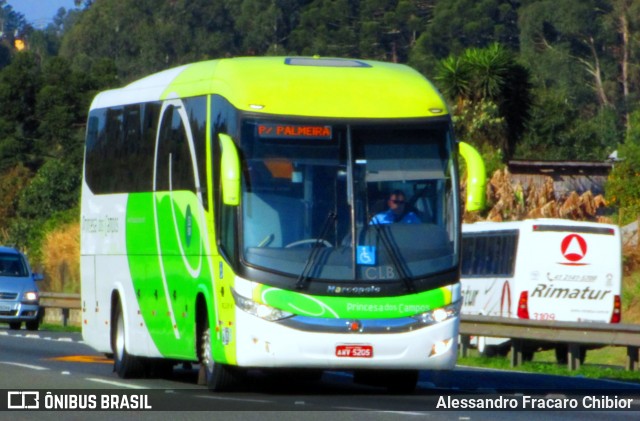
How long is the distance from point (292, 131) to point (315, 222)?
922 millimetres

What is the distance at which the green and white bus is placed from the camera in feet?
46.3

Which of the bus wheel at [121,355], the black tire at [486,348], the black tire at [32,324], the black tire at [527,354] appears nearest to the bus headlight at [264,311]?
the bus wheel at [121,355]

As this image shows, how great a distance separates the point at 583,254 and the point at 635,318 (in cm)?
753

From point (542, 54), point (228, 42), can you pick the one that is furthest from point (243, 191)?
point (228, 42)

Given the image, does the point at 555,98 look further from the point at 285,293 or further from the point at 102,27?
the point at 285,293

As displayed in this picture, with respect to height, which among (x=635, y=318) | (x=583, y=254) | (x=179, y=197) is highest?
(x=179, y=197)

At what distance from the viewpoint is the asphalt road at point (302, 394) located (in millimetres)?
13117

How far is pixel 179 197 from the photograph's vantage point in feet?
52.6

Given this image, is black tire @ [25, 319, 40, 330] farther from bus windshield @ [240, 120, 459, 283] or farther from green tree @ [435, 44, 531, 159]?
green tree @ [435, 44, 531, 159]

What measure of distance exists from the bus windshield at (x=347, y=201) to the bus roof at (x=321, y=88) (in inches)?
7.3

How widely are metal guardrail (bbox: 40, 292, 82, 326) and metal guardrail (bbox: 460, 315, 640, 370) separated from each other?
11.7m

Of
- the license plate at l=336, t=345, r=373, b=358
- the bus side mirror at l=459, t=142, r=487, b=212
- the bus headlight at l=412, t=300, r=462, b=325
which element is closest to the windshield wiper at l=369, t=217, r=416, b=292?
the bus headlight at l=412, t=300, r=462, b=325

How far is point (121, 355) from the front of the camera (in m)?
17.9

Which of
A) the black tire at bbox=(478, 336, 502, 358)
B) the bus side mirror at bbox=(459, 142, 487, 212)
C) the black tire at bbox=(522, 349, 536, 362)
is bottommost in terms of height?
the black tire at bbox=(478, 336, 502, 358)
